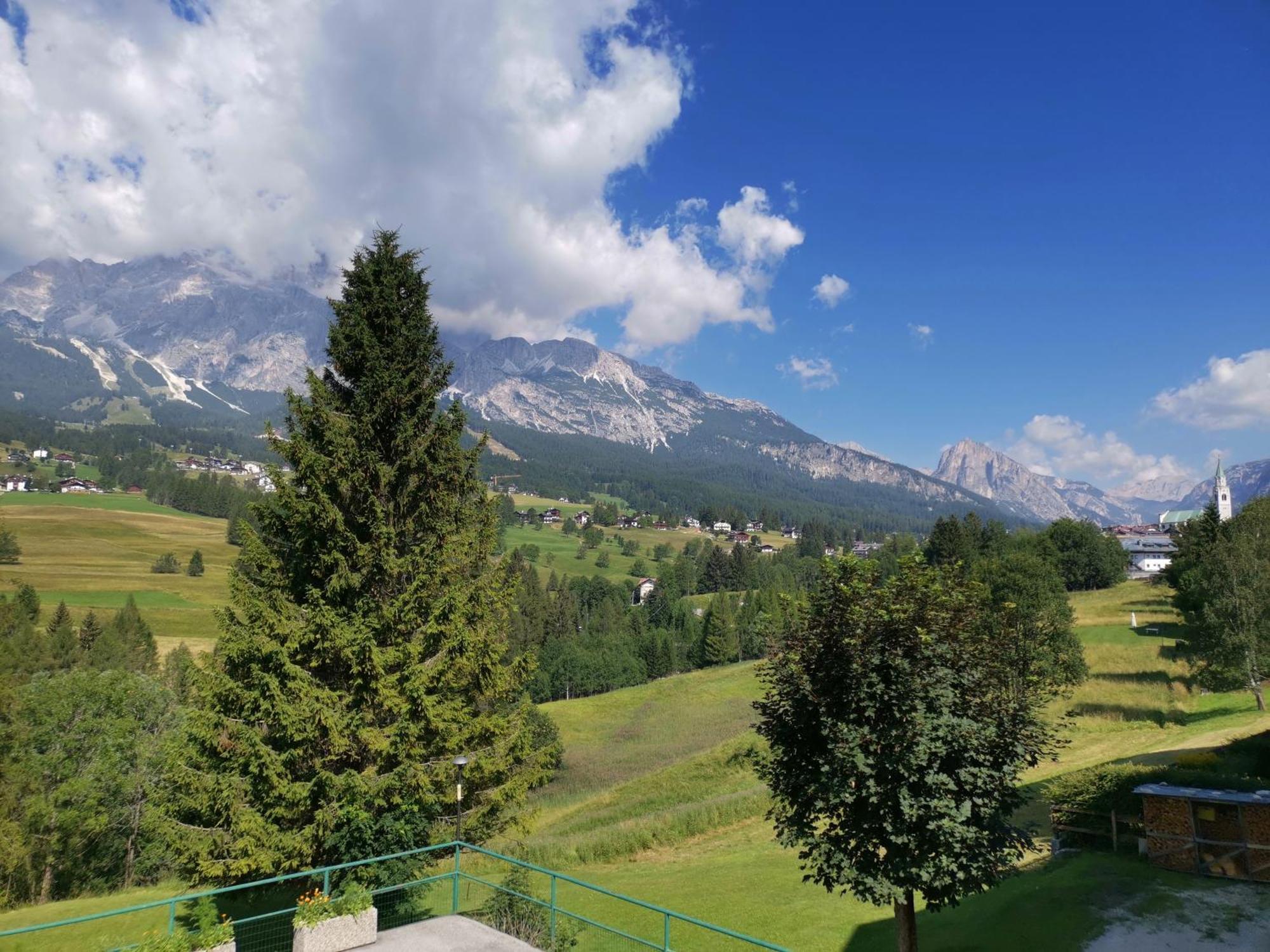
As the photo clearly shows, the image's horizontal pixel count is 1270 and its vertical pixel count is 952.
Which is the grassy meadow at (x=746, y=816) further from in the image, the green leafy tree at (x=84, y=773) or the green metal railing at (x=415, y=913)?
the green leafy tree at (x=84, y=773)

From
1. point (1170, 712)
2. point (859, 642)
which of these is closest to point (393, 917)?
point (859, 642)

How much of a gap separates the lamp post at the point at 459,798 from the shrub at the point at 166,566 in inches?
5805

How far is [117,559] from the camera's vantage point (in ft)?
457

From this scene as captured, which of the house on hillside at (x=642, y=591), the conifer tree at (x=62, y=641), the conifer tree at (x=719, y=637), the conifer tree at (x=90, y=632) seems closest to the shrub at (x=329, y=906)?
the conifer tree at (x=62, y=641)

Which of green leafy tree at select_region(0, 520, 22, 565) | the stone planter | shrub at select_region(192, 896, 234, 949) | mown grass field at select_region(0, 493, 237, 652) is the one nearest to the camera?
shrub at select_region(192, 896, 234, 949)

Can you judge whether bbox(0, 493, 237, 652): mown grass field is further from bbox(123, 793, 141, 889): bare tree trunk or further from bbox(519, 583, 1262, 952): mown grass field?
bbox(519, 583, 1262, 952): mown grass field

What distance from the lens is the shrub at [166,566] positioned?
13488cm

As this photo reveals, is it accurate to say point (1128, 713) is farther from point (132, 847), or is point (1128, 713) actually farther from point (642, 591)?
point (642, 591)

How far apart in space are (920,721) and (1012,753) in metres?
2.12

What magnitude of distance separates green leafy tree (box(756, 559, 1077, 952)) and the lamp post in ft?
25.6

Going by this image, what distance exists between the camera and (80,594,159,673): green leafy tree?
75062mm

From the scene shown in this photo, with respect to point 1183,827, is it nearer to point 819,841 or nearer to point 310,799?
point 819,841

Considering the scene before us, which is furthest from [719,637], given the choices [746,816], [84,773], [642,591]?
[84,773]

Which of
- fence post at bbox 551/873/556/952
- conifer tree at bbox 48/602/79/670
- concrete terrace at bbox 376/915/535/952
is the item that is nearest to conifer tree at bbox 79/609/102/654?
conifer tree at bbox 48/602/79/670
